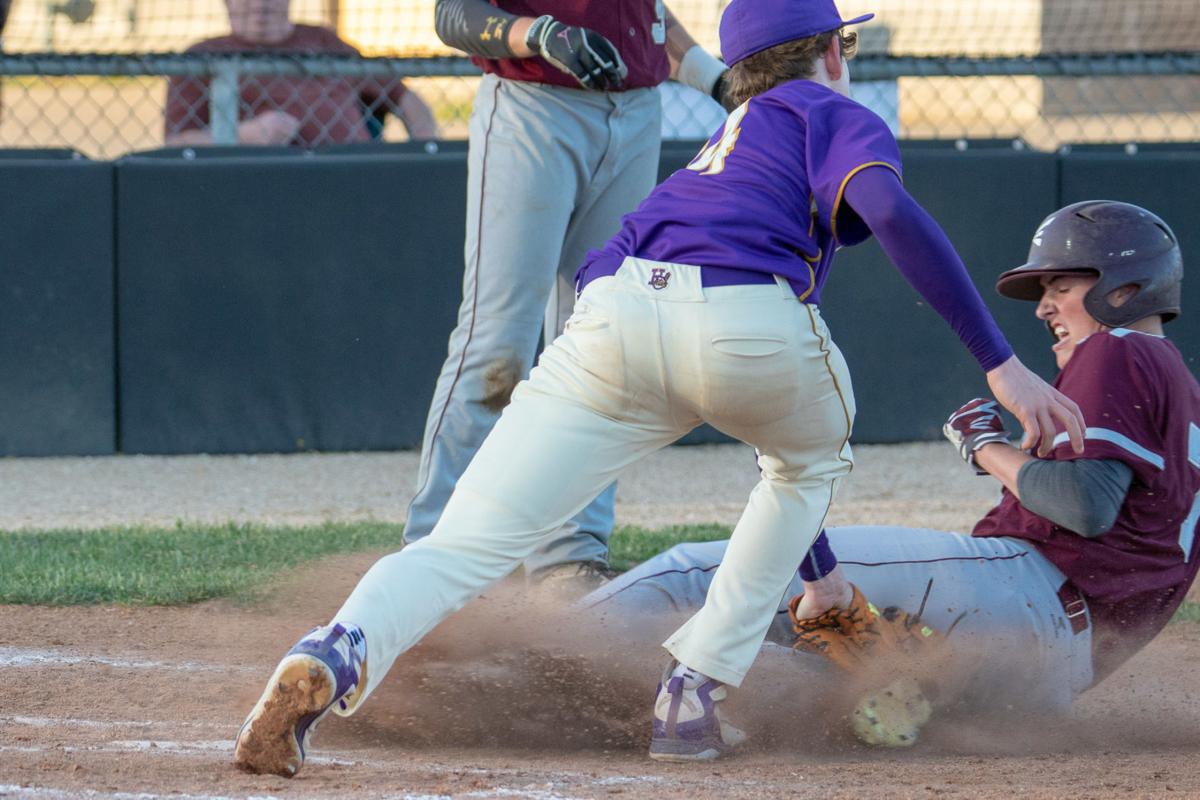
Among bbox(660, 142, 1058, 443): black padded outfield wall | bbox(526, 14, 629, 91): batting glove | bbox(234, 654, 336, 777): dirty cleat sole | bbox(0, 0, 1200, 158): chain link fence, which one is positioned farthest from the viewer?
bbox(0, 0, 1200, 158): chain link fence

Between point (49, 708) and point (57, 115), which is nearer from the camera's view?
point (49, 708)

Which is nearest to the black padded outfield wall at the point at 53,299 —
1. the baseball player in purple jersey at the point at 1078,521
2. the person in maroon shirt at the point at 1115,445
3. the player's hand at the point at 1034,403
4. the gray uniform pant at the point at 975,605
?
the gray uniform pant at the point at 975,605

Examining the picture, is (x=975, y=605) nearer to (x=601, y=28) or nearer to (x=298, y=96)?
(x=601, y=28)

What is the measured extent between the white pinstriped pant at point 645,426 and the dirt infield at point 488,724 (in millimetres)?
291

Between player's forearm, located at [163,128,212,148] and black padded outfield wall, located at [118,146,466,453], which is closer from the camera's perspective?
black padded outfield wall, located at [118,146,466,453]

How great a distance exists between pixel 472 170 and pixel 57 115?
15.4 m

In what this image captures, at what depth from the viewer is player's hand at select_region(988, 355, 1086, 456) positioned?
2.42 meters

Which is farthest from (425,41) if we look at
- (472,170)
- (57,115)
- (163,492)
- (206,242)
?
(57,115)

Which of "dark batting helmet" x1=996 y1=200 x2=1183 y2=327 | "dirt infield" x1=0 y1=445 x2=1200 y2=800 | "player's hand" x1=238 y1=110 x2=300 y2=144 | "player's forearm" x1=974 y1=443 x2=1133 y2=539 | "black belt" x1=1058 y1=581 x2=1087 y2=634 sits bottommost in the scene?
"dirt infield" x1=0 y1=445 x2=1200 y2=800

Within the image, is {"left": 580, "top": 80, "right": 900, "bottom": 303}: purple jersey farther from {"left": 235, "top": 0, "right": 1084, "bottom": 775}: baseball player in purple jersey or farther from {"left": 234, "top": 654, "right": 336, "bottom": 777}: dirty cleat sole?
{"left": 234, "top": 654, "right": 336, "bottom": 777}: dirty cleat sole

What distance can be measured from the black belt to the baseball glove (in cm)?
27

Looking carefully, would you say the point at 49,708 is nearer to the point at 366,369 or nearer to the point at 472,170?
the point at 472,170

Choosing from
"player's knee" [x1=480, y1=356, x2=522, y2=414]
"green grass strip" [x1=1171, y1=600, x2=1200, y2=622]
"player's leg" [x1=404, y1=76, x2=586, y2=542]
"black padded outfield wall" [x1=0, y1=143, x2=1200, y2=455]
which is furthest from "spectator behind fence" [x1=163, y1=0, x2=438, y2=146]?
"green grass strip" [x1=1171, y1=600, x2=1200, y2=622]

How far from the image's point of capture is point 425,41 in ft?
24.7
